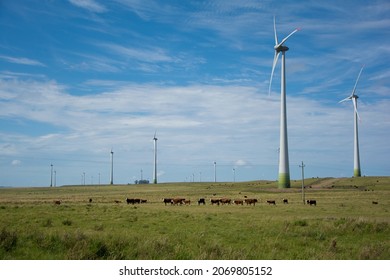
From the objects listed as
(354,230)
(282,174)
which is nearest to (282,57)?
(282,174)

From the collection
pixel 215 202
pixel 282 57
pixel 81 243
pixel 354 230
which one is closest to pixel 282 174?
pixel 282 57

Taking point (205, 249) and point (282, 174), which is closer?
point (205, 249)

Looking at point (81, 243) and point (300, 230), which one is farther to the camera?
point (300, 230)

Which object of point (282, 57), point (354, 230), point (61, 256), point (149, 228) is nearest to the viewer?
point (61, 256)

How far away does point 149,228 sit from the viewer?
25.0 metres

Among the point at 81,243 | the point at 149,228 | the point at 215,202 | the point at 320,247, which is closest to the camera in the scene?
the point at 81,243

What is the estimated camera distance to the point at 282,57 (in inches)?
3568
